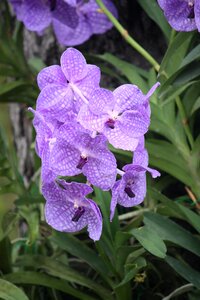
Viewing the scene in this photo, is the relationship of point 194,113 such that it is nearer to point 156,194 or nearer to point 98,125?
point 156,194

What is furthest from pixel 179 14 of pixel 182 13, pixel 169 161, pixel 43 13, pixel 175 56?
pixel 43 13

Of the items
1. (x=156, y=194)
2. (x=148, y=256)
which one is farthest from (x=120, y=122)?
(x=148, y=256)

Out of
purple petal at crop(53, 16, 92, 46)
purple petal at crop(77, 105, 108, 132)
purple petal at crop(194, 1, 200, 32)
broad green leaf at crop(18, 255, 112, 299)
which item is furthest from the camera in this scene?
purple petal at crop(53, 16, 92, 46)

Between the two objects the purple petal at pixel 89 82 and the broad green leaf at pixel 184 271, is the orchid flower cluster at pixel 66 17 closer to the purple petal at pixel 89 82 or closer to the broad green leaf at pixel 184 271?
the purple petal at pixel 89 82

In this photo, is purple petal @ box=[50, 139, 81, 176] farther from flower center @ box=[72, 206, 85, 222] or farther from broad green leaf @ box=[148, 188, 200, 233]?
broad green leaf @ box=[148, 188, 200, 233]

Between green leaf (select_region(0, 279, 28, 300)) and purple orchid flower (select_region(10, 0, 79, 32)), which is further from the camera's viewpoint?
purple orchid flower (select_region(10, 0, 79, 32))

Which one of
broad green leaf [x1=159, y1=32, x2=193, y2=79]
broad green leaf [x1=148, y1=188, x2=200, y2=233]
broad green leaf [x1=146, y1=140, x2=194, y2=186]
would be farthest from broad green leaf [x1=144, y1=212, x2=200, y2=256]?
broad green leaf [x1=159, y1=32, x2=193, y2=79]
